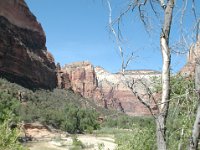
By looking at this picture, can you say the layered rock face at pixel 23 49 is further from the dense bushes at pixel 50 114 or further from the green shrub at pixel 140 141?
the green shrub at pixel 140 141

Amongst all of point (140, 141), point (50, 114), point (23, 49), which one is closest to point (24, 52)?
point (23, 49)

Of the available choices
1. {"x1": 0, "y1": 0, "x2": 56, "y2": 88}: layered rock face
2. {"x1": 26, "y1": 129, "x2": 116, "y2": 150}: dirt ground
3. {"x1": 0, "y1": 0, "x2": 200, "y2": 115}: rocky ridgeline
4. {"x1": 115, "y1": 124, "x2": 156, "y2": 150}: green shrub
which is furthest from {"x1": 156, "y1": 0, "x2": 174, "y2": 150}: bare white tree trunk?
{"x1": 0, "y1": 0, "x2": 56, "y2": 88}: layered rock face

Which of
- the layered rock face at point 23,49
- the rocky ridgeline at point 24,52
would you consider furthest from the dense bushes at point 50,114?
the layered rock face at point 23,49

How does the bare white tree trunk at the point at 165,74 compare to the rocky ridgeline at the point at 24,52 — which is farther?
the rocky ridgeline at the point at 24,52

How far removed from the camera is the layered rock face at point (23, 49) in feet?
376

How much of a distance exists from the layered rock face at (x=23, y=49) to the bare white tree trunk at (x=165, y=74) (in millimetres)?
106409

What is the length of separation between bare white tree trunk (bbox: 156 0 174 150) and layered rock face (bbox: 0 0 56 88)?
106409 mm

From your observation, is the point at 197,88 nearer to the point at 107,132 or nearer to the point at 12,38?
the point at 107,132

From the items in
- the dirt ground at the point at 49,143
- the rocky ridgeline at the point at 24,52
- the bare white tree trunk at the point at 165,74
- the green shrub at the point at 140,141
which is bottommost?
the dirt ground at the point at 49,143

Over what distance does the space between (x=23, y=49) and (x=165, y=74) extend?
385 feet

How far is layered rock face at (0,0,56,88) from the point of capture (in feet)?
376

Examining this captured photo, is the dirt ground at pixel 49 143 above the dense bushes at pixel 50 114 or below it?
below

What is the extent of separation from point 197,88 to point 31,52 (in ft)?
426

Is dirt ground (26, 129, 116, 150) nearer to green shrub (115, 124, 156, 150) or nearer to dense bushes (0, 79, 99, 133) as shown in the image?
dense bushes (0, 79, 99, 133)
